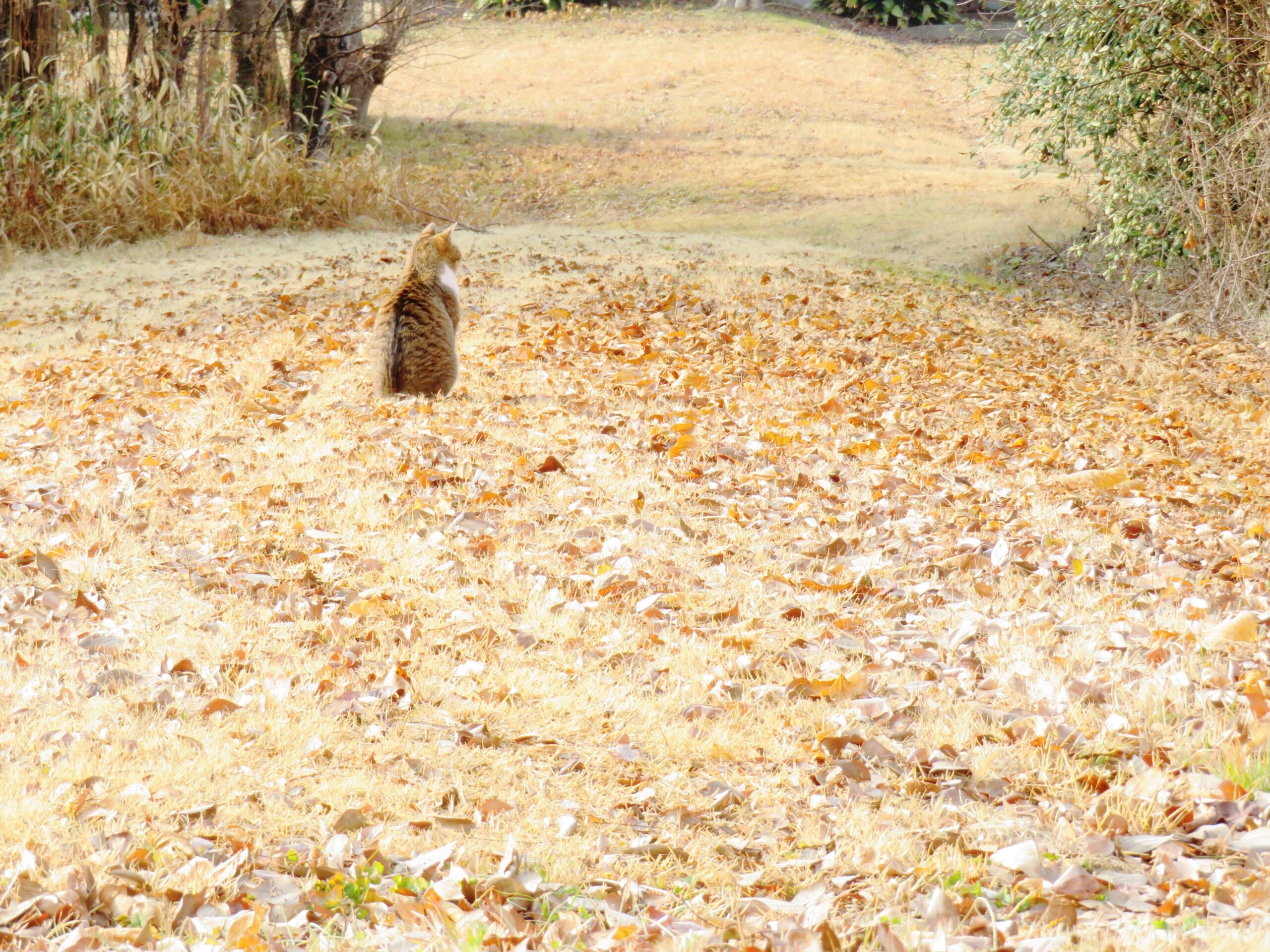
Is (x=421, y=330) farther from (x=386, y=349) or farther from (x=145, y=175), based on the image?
(x=145, y=175)

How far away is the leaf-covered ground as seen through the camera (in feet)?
9.15

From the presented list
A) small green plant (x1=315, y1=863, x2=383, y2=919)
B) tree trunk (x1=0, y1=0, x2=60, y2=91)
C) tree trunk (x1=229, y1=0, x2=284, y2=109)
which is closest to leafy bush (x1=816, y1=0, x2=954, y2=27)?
tree trunk (x1=229, y1=0, x2=284, y2=109)

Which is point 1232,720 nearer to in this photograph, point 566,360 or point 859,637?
point 859,637

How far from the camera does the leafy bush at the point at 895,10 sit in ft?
104

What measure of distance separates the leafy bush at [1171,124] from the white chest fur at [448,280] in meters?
5.94

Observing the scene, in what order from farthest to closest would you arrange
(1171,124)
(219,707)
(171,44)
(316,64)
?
(316,64)
(171,44)
(1171,124)
(219,707)

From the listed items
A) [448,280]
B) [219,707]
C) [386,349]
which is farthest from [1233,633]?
[448,280]

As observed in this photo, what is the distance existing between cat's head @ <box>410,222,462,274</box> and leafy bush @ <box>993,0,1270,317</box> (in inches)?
234

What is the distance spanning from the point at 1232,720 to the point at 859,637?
4.24 feet

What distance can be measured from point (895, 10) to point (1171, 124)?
944 inches

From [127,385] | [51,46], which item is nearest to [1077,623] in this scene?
[127,385]

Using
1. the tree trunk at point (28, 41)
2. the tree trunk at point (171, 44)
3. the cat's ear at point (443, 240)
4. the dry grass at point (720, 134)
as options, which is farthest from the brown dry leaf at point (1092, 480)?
the tree trunk at point (28, 41)

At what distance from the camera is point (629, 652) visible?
13.7 ft

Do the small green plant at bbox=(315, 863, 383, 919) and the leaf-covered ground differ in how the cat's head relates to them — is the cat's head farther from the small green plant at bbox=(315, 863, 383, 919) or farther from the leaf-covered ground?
the small green plant at bbox=(315, 863, 383, 919)
